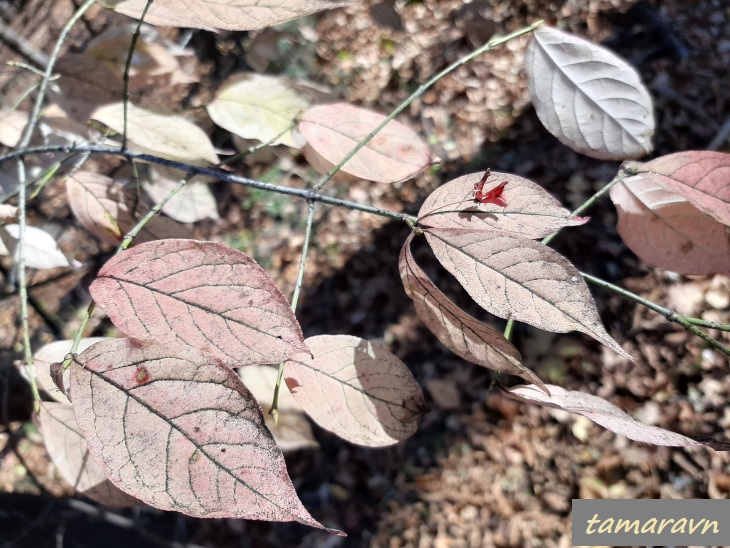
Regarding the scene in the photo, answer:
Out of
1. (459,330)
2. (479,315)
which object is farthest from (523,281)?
(479,315)

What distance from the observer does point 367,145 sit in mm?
562

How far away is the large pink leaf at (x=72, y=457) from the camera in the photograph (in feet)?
1.79

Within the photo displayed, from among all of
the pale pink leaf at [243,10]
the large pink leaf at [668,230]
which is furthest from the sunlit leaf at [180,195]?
the large pink leaf at [668,230]

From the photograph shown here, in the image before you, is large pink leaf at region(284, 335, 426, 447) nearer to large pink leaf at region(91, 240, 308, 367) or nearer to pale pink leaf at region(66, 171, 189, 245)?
large pink leaf at region(91, 240, 308, 367)

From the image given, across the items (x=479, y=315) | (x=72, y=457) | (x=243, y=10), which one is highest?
(x=243, y=10)

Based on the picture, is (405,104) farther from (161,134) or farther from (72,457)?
(72,457)

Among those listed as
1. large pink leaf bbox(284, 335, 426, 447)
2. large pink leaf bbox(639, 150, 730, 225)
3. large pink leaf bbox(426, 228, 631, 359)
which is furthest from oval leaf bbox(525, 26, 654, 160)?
large pink leaf bbox(284, 335, 426, 447)

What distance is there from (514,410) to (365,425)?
1510 millimetres

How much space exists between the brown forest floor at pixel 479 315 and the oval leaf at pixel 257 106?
0.79 m

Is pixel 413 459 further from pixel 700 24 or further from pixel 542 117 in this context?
pixel 700 24

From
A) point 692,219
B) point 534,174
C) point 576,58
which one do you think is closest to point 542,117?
point 576,58

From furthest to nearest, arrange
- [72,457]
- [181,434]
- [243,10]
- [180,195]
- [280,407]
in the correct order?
[280,407] → [180,195] → [72,457] → [243,10] → [181,434]

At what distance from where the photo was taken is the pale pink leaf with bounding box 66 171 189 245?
67 centimetres

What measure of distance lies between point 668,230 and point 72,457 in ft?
2.24
